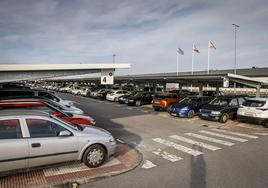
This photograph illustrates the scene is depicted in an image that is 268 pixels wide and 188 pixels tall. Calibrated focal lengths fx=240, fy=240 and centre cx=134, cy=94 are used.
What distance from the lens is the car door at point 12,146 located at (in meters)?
5.30

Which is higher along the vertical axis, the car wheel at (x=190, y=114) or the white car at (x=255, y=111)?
the white car at (x=255, y=111)

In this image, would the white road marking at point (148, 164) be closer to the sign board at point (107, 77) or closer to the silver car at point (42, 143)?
the silver car at point (42, 143)

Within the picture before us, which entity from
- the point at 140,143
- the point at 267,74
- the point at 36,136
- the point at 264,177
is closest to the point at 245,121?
the point at 140,143

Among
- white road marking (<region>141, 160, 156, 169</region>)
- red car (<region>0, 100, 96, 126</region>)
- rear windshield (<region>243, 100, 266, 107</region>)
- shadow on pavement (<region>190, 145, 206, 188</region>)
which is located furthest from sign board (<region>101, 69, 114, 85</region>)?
rear windshield (<region>243, 100, 266, 107</region>)

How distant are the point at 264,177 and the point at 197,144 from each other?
11.4 feet

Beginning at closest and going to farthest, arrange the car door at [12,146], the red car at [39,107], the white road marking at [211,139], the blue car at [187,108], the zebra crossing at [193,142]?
1. the car door at [12,146]
2. the zebra crossing at [193,142]
3. the red car at [39,107]
4. the white road marking at [211,139]
5. the blue car at [187,108]

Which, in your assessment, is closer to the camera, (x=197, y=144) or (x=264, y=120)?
(x=197, y=144)

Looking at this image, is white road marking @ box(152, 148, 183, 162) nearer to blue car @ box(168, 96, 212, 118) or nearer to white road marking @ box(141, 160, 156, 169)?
white road marking @ box(141, 160, 156, 169)

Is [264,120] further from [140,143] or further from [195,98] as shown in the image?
[140,143]

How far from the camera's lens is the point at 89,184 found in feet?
18.5

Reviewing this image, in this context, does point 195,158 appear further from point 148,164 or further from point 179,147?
point 148,164

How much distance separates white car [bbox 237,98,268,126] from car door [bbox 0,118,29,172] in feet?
39.2

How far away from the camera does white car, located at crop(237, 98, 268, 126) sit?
13.0 metres

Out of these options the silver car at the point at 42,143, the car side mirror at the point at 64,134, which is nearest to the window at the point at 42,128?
the silver car at the point at 42,143
